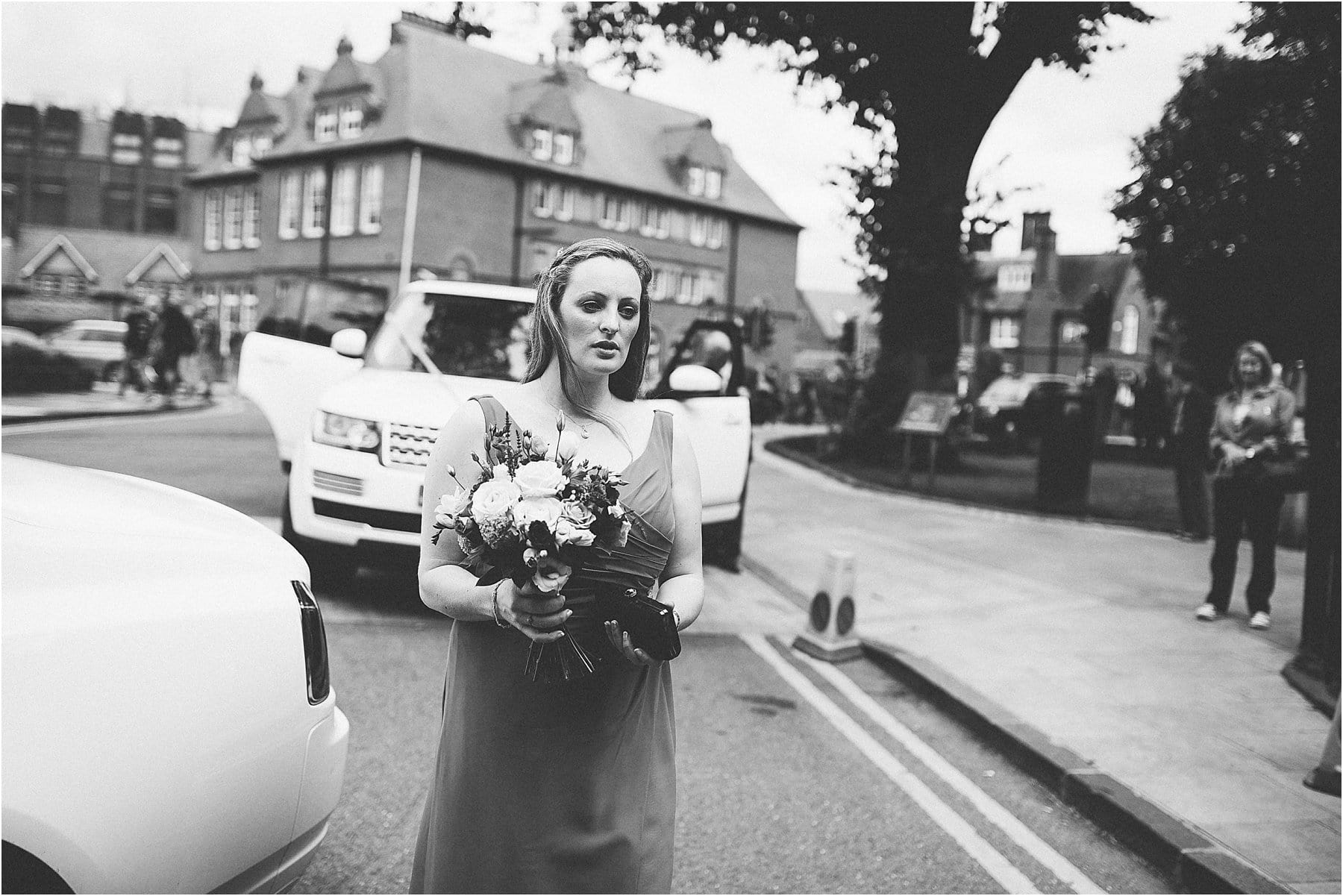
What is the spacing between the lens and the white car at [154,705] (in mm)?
2082

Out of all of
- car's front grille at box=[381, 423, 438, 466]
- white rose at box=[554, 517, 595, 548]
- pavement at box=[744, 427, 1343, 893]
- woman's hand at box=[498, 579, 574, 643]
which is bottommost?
pavement at box=[744, 427, 1343, 893]

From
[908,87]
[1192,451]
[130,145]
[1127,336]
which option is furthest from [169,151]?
[1192,451]

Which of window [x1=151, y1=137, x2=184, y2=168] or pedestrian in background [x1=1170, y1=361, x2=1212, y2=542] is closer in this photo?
pedestrian in background [x1=1170, y1=361, x2=1212, y2=542]

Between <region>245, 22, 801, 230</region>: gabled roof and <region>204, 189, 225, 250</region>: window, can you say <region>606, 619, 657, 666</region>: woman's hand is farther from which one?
<region>204, 189, 225, 250</region>: window

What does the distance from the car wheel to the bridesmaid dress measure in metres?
4.37

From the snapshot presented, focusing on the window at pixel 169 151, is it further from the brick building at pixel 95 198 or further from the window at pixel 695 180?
the window at pixel 695 180

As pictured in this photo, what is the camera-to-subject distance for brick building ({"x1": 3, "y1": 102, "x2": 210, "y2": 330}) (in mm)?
72812

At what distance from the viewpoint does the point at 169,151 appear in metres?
80.9

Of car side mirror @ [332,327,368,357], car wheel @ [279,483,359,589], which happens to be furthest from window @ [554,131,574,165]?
car wheel @ [279,483,359,589]

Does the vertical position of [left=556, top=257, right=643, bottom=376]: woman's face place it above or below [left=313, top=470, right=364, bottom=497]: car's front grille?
above

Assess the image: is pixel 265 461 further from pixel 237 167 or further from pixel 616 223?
pixel 237 167

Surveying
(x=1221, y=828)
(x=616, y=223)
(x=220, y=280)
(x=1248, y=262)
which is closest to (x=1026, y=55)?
(x=1248, y=262)

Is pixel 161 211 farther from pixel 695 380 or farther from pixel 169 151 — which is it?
pixel 695 380

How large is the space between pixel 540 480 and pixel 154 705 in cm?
90
